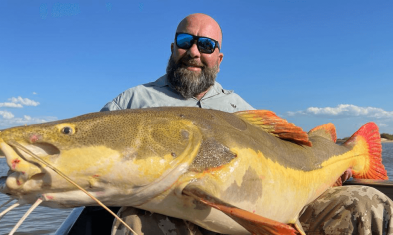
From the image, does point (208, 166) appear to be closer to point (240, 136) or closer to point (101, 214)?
point (240, 136)

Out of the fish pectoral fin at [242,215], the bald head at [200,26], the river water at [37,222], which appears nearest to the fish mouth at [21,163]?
the fish pectoral fin at [242,215]

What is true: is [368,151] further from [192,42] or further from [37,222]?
[37,222]

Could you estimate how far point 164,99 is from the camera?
384 cm

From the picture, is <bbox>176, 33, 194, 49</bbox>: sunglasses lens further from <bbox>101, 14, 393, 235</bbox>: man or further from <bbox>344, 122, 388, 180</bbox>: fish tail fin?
<bbox>344, 122, 388, 180</bbox>: fish tail fin

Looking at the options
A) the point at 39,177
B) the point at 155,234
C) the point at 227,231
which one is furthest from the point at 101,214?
the point at 39,177

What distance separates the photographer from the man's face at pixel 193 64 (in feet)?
12.8

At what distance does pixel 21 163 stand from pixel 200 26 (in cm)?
289

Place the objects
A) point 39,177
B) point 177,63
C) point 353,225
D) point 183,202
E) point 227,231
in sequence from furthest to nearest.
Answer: point 177,63, point 353,225, point 227,231, point 183,202, point 39,177

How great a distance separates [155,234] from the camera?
7.85 feet

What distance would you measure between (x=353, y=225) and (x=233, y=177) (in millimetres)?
1241

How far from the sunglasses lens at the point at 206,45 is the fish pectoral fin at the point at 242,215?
2415mm

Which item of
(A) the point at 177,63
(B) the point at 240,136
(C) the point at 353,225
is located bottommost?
(C) the point at 353,225

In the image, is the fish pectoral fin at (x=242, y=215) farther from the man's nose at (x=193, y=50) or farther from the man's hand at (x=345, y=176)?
the man's nose at (x=193, y=50)

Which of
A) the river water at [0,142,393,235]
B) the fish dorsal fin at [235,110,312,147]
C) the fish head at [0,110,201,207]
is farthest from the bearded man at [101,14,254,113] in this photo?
the river water at [0,142,393,235]
